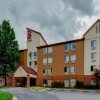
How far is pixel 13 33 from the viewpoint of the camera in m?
75.9

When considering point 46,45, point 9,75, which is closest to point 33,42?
point 46,45

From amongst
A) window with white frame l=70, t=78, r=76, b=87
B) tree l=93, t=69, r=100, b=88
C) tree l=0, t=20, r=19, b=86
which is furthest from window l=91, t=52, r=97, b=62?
tree l=0, t=20, r=19, b=86

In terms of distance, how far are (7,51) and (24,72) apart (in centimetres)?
819

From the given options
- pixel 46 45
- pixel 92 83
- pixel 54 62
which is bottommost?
pixel 92 83

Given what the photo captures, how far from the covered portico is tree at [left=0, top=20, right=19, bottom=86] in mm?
3172

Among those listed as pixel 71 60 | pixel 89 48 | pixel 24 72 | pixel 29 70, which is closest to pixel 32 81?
pixel 29 70

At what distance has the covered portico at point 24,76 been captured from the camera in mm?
68238

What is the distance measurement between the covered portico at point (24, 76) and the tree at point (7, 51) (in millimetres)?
3172

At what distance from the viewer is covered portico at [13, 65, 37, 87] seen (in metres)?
68.2

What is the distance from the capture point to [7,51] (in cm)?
7306

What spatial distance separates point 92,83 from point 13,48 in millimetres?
25005

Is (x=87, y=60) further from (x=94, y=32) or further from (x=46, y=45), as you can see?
(x=46, y=45)

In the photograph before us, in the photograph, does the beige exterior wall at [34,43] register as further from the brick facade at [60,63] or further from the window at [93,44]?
the window at [93,44]

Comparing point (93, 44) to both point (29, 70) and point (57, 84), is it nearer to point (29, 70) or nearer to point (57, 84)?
point (57, 84)
